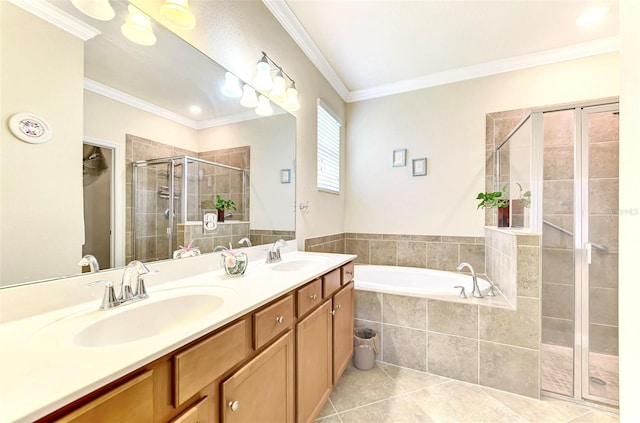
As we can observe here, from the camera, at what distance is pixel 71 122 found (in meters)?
0.89

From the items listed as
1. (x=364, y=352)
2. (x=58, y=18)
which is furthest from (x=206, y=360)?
(x=364, y=352)

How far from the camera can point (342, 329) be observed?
68.5 inches

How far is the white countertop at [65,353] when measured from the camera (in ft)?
1.45

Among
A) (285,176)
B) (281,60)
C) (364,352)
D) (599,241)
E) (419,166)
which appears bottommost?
(364,352)

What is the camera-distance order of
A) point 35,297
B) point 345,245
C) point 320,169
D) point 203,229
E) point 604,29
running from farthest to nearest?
point 345,245 < point 320,169 < point 604,29 < point 203,229 < point 35,297

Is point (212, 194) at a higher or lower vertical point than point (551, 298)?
higher

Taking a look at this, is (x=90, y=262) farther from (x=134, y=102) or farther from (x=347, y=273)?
(x=347, y=273)

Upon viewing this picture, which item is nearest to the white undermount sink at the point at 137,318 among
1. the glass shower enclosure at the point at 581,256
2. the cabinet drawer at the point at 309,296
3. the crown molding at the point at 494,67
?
the cabinet drawer at the point at 309,296

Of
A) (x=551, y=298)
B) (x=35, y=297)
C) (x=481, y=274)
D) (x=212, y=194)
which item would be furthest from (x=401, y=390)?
(x=35, y=297)

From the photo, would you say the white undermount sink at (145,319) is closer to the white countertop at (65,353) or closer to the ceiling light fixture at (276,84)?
the white countertop at (65,353)

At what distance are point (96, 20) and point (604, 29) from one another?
3.47 metres

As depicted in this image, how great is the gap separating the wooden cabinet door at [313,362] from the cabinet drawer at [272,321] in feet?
0.43

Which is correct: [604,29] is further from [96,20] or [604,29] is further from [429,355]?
[96,20]

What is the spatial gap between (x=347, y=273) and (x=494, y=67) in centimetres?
258
